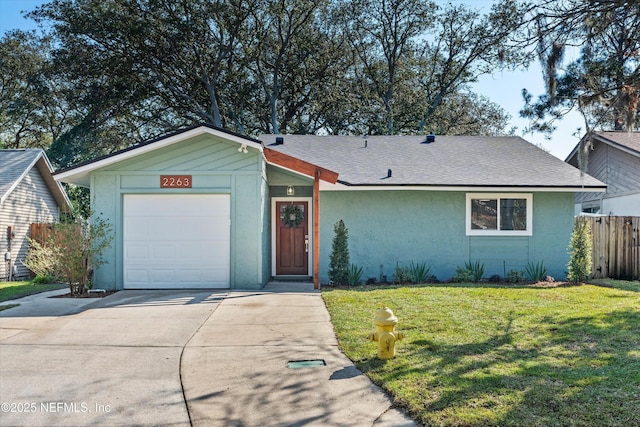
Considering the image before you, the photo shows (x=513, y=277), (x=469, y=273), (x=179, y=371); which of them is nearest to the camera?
(x=179, y=371)

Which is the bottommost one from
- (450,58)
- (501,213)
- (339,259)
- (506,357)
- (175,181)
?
(506,357)

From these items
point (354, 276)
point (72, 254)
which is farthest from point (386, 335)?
point (72, 254)

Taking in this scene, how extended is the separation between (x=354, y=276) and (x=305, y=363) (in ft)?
22.6

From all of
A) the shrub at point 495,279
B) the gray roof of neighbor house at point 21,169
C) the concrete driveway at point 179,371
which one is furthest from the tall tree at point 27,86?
the shrub at point 495,279

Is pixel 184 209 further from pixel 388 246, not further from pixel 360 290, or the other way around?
pixel 388 246

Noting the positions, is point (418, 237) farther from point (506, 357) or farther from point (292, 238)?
point (506, 357)

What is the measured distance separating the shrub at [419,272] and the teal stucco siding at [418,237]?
0.15 metres

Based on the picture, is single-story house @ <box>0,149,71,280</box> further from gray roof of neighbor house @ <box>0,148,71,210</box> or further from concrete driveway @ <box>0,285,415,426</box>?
concrete driveway @ <box>0,285,415,426</box>

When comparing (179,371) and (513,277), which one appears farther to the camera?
(513,277)

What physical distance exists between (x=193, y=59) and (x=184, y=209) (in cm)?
1697

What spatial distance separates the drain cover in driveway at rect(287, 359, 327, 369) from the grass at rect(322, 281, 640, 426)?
0.39 m

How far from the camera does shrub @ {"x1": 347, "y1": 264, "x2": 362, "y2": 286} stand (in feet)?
40.4

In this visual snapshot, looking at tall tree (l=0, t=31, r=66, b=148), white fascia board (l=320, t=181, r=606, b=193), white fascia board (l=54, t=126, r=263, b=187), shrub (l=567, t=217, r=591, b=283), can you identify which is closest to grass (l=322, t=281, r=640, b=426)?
shrub (l=567, t=217, r=591, b=283)

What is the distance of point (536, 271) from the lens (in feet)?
43.1
